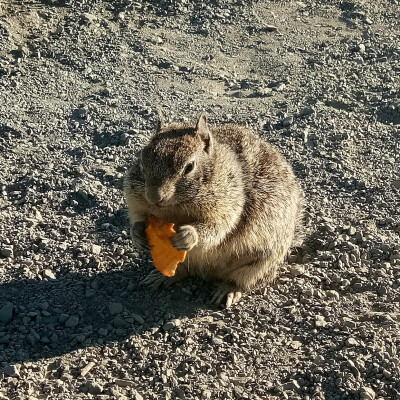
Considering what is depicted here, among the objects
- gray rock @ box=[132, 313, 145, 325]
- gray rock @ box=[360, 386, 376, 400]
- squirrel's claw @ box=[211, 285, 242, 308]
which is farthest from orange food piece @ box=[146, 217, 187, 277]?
gray rock @ box=[360, 386, 376, 400]

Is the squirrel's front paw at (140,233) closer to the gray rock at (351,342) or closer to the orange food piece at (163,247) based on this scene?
the orange food piece at (163,247)

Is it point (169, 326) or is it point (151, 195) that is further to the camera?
point (169, 326)

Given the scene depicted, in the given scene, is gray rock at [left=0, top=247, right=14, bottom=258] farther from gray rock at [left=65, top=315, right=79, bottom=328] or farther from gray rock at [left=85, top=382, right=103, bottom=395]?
gray rock at [left=85, top=382, right=103, bottom=395]

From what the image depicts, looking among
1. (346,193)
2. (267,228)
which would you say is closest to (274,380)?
(267,228)

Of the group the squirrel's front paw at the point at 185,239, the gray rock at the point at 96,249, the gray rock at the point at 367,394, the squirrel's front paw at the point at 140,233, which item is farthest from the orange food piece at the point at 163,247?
the gray rock at the point at 367,394

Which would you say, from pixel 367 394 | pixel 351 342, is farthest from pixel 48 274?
pixel 367 394

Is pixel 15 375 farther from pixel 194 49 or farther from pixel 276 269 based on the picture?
pixel 194 49
